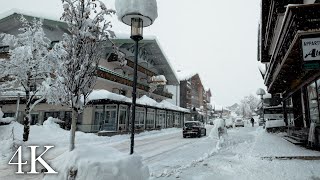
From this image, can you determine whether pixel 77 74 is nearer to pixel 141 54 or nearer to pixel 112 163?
pixel 112 163

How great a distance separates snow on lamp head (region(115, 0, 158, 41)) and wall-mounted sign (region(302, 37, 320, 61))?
4170mm

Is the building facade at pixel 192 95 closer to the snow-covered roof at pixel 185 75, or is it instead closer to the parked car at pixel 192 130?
the snow-covered roof at pixel 185 75

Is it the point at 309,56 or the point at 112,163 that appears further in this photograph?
the point at 309,56

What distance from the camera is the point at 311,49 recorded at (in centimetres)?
706

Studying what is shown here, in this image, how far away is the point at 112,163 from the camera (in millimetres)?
4965

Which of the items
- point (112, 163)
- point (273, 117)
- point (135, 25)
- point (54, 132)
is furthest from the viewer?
point (273, 117)

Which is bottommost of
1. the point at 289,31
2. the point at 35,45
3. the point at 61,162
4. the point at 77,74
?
the point at 61,162

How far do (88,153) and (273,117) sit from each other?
38.1 meters

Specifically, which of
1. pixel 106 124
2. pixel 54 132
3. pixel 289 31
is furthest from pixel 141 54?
pixel 289 31

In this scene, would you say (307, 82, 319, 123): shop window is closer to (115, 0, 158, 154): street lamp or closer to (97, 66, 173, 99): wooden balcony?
(115, 0, 158, 154): street lamp

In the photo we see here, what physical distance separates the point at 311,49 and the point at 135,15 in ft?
15.8

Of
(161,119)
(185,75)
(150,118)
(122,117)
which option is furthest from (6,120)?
A: (185,75)

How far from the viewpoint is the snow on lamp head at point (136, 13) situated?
6.39 m

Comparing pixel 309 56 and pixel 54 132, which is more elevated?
pixel 309 56
